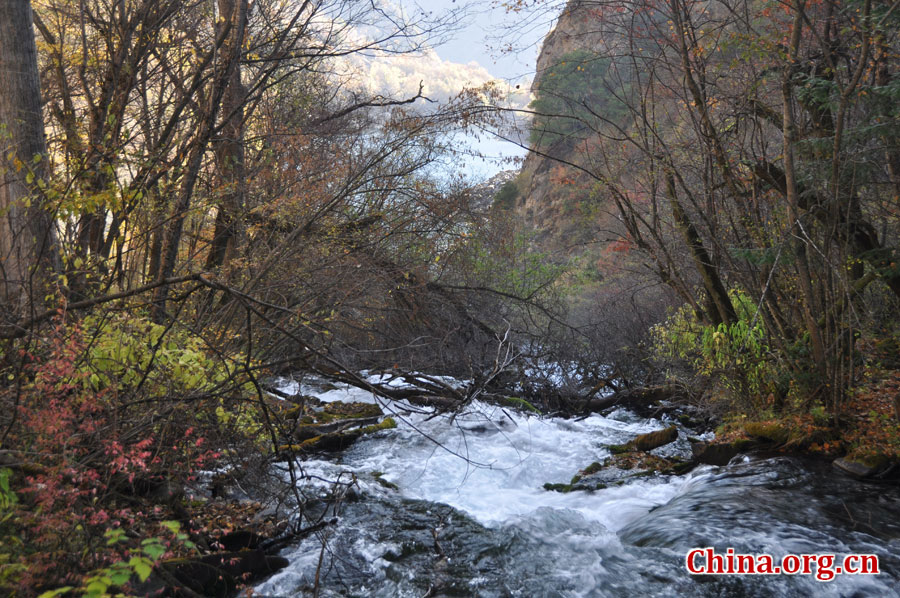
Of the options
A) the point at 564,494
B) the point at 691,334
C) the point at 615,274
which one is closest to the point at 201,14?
the point at 564,494

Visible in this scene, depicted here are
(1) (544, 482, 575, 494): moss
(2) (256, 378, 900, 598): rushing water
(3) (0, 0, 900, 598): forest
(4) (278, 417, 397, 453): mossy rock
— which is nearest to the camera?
(3) (0, 0, 900, 598): forest

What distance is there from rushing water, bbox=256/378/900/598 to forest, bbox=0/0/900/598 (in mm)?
641

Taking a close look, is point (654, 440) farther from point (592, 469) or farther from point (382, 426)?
point (382, 426)

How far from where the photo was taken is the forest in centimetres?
374

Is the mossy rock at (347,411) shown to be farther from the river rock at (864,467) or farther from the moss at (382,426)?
the river rock at (864,467)

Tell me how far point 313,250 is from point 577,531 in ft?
16.7

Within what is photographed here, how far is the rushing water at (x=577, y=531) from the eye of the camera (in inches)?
191

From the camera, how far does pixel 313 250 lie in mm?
8312

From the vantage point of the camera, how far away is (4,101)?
5.43 m

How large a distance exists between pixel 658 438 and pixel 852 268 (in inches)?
138

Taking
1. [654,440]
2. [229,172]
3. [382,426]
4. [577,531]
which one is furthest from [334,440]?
[654,440]

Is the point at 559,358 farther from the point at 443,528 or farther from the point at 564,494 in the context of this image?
the point at 443,528

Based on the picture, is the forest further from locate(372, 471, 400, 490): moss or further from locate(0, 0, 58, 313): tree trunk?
locate(372, 471, 400, 490): moss

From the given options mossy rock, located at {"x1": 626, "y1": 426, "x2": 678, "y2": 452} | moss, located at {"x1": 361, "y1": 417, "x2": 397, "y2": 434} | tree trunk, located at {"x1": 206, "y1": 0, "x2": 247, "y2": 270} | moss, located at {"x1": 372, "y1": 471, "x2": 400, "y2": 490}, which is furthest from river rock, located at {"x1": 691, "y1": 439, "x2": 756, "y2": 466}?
tree trunk, located at {"x1": 206, "y1": 0, "x2": 247, "y2": 270}
